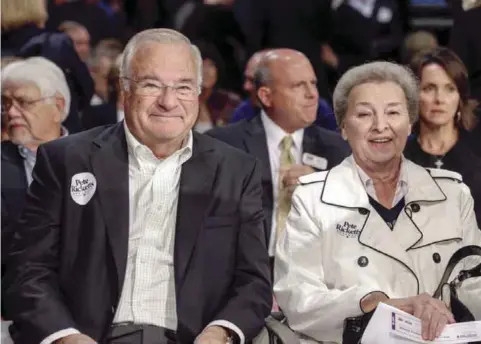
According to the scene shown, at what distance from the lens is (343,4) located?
4.22m

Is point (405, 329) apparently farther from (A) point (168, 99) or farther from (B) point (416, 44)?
(B) point (416, 44)

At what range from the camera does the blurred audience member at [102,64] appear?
3977 mm

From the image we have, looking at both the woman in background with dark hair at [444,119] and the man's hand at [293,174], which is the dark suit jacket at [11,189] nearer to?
the man's hand at [293,174]

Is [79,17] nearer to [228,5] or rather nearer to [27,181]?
[228,5]

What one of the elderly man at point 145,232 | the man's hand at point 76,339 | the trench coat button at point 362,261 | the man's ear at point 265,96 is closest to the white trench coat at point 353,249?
the trench coat button at point 362,261

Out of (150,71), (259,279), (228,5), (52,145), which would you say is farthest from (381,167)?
(228,5)

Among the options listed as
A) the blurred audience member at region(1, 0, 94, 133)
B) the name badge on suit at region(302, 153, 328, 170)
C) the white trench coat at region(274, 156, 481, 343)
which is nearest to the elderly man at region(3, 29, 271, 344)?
the white trench coat at region(274, 156, 481, 343)

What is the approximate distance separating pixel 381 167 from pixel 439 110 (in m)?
0.37

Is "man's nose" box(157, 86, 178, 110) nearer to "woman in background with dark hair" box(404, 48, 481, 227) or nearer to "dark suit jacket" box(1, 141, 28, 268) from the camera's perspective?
"dark suit jacket" box(1, 141, 28, 268)

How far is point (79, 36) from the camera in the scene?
4449mm

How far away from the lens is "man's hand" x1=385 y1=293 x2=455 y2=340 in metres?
2.85

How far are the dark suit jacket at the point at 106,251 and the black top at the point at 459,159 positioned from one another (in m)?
0.65

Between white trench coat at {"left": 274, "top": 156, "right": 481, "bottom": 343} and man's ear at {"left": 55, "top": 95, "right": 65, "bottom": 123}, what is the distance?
990 mm

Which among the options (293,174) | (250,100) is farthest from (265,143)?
(250,100)
